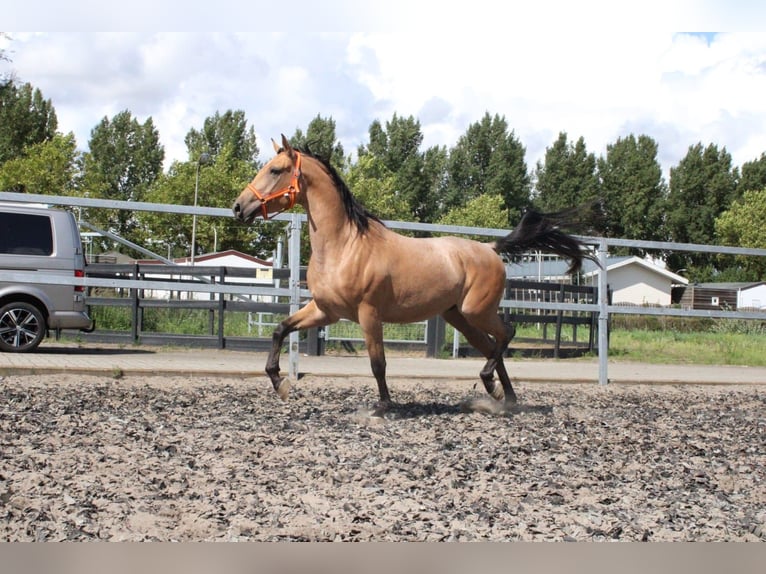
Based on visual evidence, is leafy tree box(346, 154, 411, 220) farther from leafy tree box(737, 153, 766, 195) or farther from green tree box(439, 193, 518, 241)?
leafy tree box(737, 153, 766, 195)

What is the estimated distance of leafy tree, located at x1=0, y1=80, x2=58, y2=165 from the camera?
47.5 meters

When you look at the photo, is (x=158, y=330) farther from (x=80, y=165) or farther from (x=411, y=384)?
(x=80, y=165)

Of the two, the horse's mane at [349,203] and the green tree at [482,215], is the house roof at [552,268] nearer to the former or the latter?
the horse's mane at [349,203]

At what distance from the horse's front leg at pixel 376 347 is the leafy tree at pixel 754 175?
5773 cm

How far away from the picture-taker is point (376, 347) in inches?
253

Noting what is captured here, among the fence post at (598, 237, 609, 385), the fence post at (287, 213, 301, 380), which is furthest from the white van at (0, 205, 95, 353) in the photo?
the fence post at (598, 237, 609, 385)

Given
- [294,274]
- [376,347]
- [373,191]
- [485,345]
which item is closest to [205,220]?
[373,191]

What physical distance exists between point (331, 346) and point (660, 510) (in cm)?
992

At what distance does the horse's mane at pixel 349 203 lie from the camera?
646 cm

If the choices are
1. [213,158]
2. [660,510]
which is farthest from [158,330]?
[213,158]

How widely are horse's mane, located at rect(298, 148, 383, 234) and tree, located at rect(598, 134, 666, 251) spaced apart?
55.2 meters

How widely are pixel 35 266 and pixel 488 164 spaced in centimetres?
5472

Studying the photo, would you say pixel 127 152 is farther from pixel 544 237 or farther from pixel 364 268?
pixel 364 268

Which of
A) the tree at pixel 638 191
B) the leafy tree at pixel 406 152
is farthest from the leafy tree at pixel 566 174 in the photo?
the leafy tree at pixel 406 152
